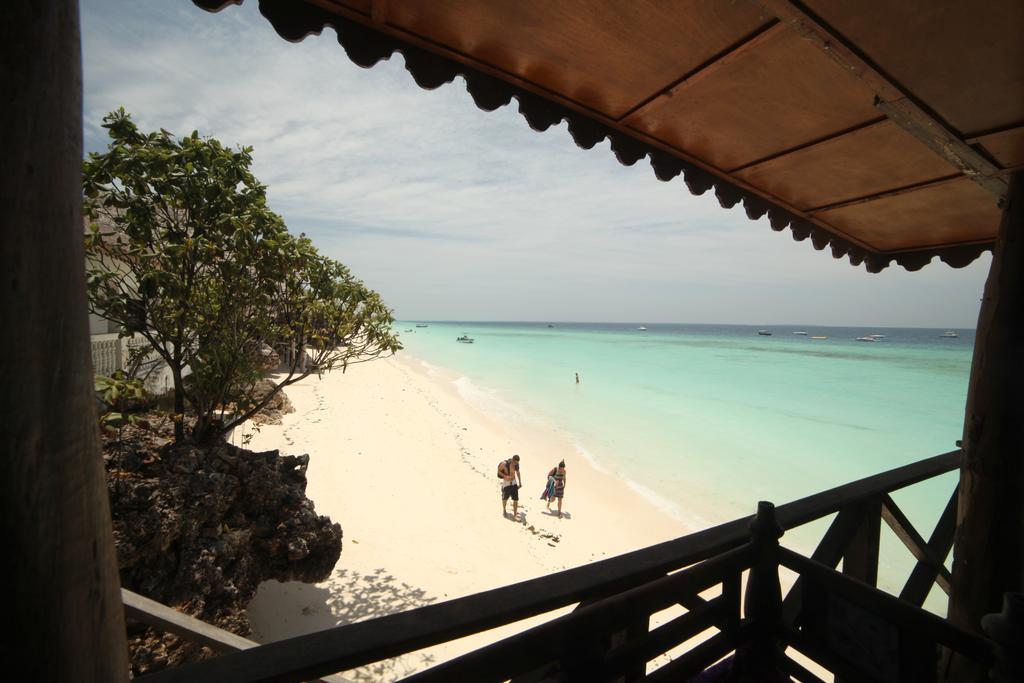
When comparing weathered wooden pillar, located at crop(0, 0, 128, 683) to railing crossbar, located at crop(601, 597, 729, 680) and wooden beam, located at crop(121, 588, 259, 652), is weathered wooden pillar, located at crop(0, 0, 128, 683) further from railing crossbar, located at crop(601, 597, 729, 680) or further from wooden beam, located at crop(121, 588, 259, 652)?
wooden beam, located at crop(121, 588, 259, 652)

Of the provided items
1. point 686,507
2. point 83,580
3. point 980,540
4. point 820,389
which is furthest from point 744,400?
point 83,580

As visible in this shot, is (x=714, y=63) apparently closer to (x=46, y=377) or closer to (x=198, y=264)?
(x=46, y=377)

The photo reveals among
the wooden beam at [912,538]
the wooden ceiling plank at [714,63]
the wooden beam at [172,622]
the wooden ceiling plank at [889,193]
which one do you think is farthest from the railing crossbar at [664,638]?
the wooden ceiling plank at [889,193]

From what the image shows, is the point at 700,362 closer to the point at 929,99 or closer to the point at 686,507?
the point at 686,507

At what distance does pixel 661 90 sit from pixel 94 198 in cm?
596

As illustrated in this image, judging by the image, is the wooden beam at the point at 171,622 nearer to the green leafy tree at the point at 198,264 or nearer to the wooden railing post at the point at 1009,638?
the wooden railing post at the point at 1009,638

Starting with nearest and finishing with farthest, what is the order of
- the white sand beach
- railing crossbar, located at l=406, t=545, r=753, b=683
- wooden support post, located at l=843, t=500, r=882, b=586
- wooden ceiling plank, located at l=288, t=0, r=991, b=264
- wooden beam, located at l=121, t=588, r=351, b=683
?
railing crossbar, located at l=406, t=545, r=753, b=683, wooden ceiling plank, located at l=288, t=0, r=991, b=264, wooden support post, located at l=843, t=500, r=882, b=586, wooden beam, located at l=121, t=588, r=351, b=683, the white sand beach

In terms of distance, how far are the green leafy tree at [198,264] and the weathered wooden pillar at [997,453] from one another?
250 inches

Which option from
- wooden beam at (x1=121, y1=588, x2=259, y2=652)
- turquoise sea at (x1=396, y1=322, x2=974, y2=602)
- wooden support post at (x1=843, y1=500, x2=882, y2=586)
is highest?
wooden support post at (x1=843, y1=500, x2=882, y2=586)

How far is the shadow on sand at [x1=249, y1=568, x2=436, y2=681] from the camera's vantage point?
5.18 meters

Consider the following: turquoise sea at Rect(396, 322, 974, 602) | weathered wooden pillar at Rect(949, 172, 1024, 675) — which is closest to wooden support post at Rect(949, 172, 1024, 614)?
weathered wooden pillar at Rect(949, 172, 1024, 675)

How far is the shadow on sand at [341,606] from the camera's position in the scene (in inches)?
204

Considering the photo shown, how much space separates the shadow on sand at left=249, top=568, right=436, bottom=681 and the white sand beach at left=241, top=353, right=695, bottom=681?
2 cm

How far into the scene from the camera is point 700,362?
51.8 meters
